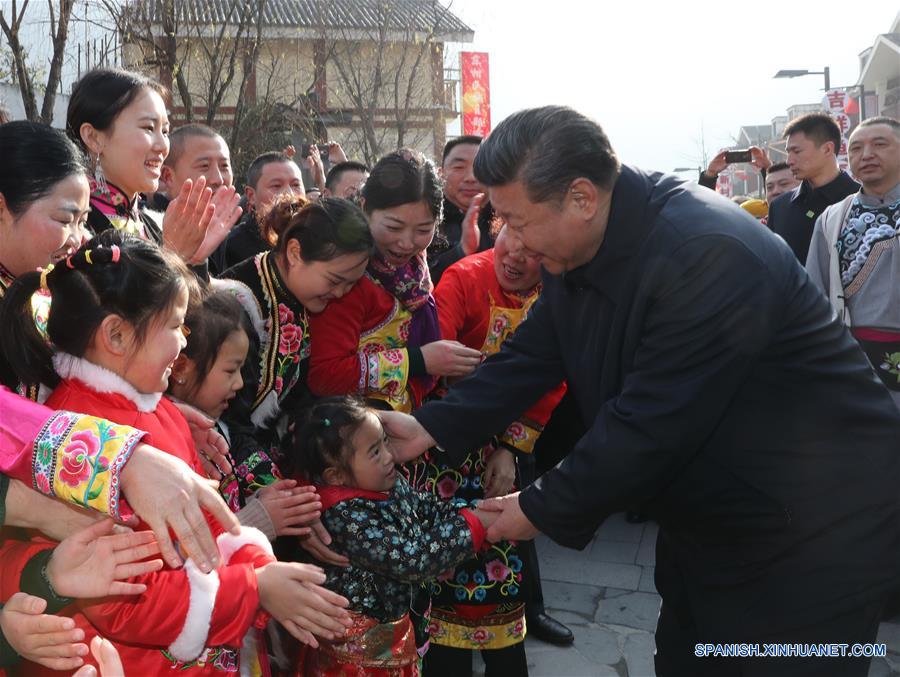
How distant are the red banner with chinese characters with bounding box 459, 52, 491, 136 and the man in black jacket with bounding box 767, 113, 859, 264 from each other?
480 inches

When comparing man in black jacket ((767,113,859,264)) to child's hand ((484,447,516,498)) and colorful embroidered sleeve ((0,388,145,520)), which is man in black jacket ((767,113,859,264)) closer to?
child's hand ((484,447,516,498))

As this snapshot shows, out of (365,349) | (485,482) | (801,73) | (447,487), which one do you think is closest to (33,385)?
(365,349)

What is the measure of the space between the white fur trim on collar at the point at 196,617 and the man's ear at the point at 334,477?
0.77m

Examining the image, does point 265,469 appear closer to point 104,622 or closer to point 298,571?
point 298,571

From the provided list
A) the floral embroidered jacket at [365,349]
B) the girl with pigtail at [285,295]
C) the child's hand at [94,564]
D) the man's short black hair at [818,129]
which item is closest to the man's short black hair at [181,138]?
the girl with pigtail at [285,295]

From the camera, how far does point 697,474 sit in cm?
194

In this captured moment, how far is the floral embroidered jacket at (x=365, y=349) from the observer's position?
261cm

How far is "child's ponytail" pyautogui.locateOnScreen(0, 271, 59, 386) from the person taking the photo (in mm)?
1697

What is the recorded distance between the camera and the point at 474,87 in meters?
17.9

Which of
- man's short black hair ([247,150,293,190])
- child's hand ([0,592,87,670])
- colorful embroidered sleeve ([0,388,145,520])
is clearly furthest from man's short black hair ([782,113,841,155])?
child's hand ([0,592,87,670])

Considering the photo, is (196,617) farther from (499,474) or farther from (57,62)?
(57,62)

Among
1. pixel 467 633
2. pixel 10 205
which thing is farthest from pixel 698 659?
pixel 10 205

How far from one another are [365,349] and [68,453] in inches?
56.0

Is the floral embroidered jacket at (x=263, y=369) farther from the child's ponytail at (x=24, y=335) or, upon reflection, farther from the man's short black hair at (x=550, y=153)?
the man's short black hair at (x=550, y=153)
